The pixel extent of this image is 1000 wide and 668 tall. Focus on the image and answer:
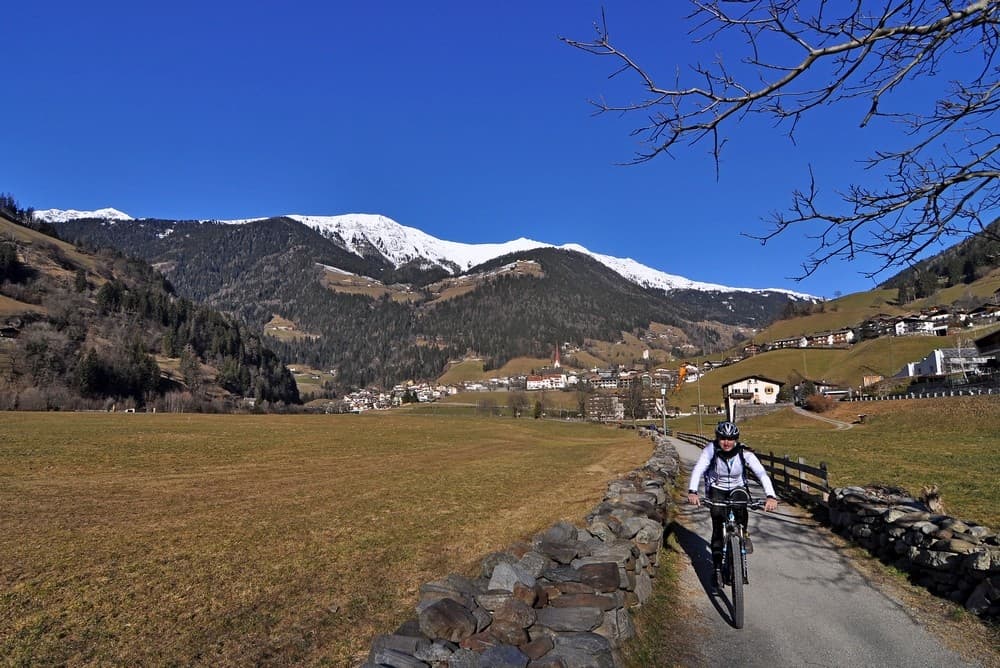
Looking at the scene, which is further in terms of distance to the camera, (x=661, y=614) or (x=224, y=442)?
(x=224, y=442)

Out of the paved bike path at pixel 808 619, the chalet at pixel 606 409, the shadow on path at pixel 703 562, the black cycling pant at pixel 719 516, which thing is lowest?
the chalet at pixel 606 409

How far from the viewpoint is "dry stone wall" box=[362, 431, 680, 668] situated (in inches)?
182

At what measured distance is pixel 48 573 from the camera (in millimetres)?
9867

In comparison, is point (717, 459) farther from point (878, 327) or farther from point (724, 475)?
point (878, 327)

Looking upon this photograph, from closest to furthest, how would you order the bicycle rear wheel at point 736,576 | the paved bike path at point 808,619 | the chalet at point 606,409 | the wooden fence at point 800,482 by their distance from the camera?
the paved bike path at point 808,619 → the bicycle rear wheel at point 736,576 → the wooden fence at point 800,482 → the chalet at point 606,409

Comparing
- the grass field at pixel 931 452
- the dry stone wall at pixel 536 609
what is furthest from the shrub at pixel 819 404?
the dry stone wall at pixel 536 609

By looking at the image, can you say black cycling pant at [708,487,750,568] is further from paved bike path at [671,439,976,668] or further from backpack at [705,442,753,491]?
paved bike path at [671,439,976,668]

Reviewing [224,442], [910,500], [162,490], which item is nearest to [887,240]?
[910,500]

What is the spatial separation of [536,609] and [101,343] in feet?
511

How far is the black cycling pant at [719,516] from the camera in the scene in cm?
788

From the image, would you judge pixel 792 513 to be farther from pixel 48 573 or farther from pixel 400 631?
pixel 48 573

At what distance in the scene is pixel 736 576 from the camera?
708cm

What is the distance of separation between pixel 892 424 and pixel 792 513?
1757 inches

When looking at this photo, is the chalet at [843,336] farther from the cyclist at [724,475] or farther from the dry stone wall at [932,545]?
the cyclist at [724,475]
